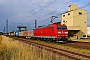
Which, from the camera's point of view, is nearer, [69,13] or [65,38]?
[65,38]

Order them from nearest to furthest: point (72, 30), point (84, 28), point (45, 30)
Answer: point (45, 30) < point (72, 30) < point (84, 28)

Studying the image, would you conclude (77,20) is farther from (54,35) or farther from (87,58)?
Answer: (87,58)

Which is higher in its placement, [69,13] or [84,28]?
[69,13]

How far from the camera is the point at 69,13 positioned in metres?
74.2

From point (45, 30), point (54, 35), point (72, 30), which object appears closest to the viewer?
point (54, 35)

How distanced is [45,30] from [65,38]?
18.6 feet

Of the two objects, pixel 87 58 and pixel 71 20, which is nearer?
pixel 87 58

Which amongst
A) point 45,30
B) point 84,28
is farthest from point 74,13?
point 45,30

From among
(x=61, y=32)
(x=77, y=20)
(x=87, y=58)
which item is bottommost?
(x=87, y=58)

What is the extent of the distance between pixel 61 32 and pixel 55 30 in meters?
1.13

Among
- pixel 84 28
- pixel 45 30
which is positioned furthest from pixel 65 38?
pixel 84 28

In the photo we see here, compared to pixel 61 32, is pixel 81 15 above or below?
above

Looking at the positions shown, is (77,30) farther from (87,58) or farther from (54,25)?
(87,58)

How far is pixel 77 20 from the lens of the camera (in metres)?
72.6
